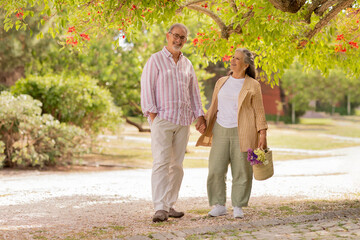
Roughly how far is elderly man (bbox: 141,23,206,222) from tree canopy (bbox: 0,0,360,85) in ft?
2.30

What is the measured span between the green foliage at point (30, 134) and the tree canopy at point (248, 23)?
196 inches

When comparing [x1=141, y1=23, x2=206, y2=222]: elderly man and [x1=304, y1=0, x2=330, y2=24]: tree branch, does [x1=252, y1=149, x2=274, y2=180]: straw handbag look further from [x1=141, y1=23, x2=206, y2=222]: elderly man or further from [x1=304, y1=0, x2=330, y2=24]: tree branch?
[x1=304, y1=0, x2=330, y2=24]: tree branch

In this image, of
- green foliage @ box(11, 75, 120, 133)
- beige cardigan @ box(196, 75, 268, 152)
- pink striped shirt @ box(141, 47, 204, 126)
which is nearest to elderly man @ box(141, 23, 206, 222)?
pink striped shirt @ box(141, 47, 204, 126)

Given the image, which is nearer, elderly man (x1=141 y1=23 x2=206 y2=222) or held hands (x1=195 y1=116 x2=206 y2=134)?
elderly man (x1=141 y1=23 x2=206 y2=222)

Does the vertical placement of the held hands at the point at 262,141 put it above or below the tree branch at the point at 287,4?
below

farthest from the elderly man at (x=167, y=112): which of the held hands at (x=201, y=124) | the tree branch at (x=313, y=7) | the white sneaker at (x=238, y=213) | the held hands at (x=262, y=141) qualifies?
the tree branch at (x=313, y=7)

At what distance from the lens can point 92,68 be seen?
1773cm

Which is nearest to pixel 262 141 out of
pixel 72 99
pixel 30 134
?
pixel 30 134

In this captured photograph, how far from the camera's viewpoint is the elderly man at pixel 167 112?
5840mm

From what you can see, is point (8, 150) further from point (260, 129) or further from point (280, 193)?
point (260, 129)

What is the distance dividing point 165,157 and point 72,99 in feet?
29.8

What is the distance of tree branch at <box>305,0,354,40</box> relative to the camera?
21.7 ft

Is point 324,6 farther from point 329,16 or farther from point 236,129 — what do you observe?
point 236,129

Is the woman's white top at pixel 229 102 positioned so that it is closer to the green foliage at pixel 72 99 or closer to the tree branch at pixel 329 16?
the tree branch at pixel 329 16
